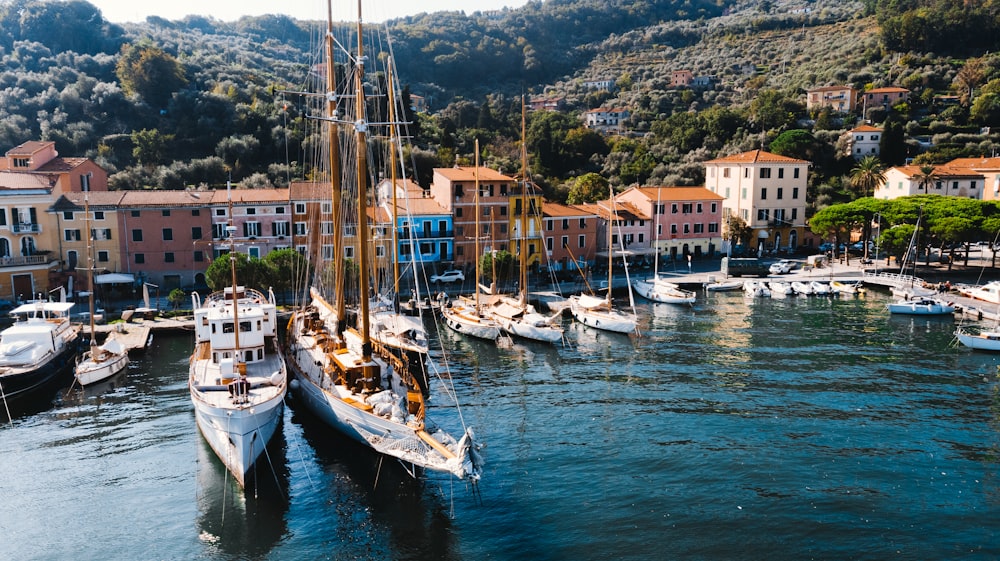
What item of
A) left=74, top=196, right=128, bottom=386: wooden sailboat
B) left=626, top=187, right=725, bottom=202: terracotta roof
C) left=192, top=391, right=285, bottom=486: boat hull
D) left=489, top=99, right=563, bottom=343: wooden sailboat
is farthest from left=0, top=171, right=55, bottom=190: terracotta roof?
left=626, top=187, right=725, bottom=202: terracotta roof

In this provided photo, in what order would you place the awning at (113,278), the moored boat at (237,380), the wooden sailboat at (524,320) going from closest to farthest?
the moored boat at (237,380) → the wooden sailboat at (524,320) → the awning at (113,278)

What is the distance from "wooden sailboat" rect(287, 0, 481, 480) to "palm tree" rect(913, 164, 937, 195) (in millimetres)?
69329

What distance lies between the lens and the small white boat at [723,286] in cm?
6712

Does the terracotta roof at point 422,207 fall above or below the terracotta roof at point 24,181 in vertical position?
below

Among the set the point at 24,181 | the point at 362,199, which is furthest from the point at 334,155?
the point at 24,181

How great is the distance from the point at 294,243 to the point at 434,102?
3895 inches

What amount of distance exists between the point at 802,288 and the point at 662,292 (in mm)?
12449

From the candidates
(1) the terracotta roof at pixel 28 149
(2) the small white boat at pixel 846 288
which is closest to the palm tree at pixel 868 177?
(2) the small white boat at pixel 846 288

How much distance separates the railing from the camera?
55347 millimetres

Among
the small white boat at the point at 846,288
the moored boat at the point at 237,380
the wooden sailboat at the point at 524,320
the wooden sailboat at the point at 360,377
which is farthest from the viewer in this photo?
the small white boat at the point at 846,288

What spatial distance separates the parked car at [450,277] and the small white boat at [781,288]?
2673 cm

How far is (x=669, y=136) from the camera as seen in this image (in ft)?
391

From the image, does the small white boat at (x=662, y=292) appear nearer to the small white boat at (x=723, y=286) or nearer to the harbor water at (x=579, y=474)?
the small white boat at (x=723, y=286)

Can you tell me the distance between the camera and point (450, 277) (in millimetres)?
65688
